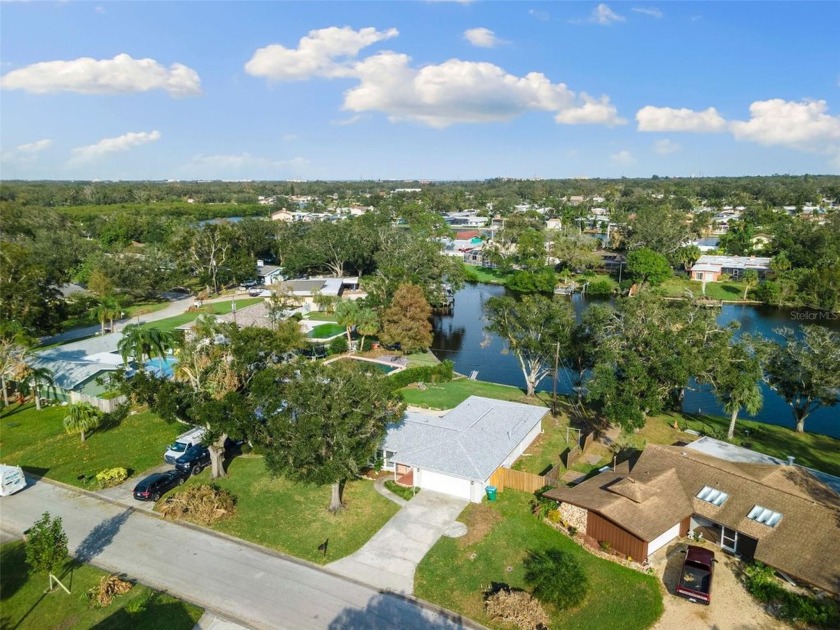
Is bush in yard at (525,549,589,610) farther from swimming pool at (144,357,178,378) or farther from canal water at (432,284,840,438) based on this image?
swimming pool at (144,357,178,378)

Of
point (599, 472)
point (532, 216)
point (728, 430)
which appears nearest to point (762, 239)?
point (532, 216)

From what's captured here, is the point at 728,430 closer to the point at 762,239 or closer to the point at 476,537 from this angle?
the point at 476,537

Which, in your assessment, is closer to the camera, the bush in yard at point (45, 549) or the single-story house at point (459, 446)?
the bush in yard at point (45, 549)

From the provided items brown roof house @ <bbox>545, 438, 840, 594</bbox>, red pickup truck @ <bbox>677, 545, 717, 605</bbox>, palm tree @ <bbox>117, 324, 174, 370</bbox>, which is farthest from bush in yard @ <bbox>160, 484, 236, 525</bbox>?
red pickup truck @ <bbox>677, 545, 717, 605</bbox>

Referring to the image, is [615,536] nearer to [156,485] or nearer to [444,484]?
[444,484]

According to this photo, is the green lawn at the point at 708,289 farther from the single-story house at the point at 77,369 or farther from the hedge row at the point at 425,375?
the single-story house at the point at 77,369

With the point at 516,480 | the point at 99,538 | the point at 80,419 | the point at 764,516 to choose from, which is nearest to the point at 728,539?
the point at 764,516

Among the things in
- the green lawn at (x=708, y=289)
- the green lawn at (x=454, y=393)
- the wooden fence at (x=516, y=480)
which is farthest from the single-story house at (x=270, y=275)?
the wooden fence at (x=516, y=480)
